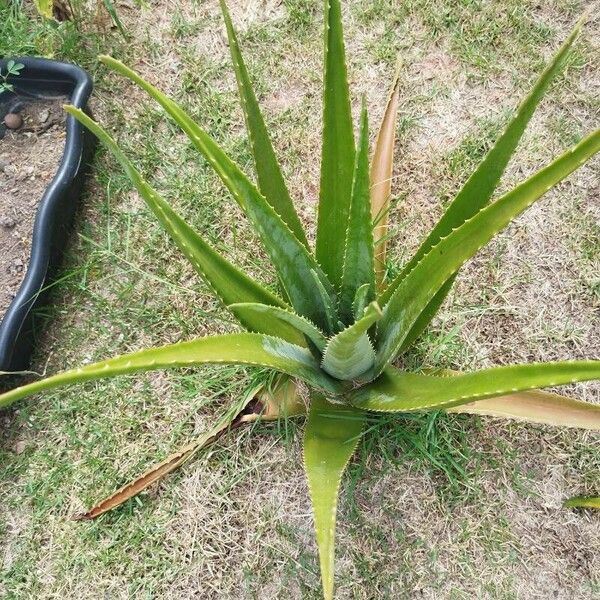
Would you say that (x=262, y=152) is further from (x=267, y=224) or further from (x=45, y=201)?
(x=45, y=201)

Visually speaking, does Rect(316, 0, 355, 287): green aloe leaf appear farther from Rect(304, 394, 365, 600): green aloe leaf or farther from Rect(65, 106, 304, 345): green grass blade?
Rect(304, 394, 365, 600): green aloe leaf

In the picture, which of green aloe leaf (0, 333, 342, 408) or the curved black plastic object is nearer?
green aloe leaf (0, 333, 342, 408)

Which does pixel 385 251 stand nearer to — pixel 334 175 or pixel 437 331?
pixel 437 331

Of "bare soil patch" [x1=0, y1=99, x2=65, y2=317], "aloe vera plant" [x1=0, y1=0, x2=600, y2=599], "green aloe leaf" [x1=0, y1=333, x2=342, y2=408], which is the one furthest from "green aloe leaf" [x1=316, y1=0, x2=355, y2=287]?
"bare soil patch" [x1=0, y1=99, x2=65, y2=317]

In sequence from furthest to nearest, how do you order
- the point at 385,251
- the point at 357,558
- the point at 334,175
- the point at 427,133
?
1. the point at 427,133
2. the point at 385,251
3. the point at 357,558
4. the point at 334,175

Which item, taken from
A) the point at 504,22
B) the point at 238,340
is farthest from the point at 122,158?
the point at 504,22

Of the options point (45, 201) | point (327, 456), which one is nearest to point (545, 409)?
point (327, 456)
